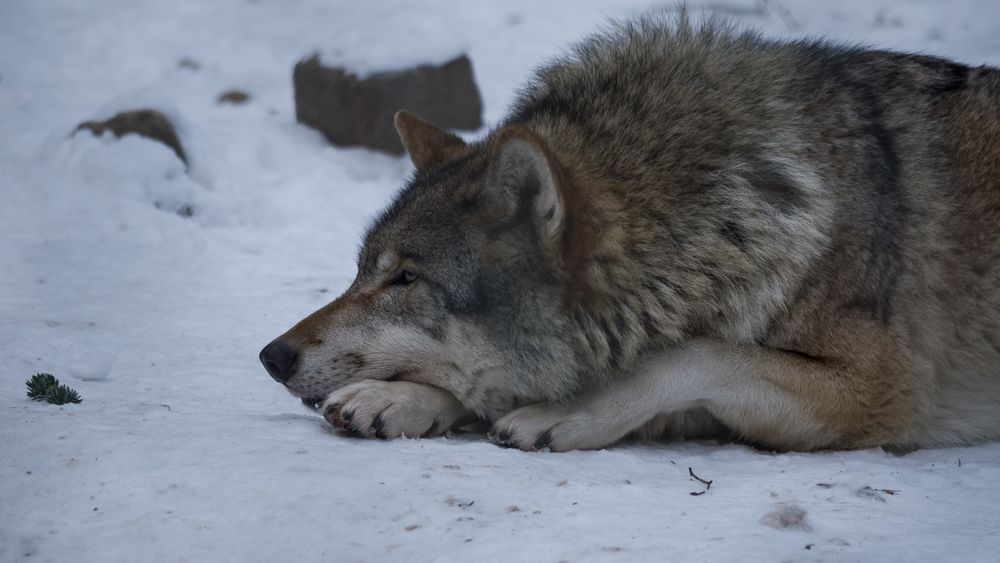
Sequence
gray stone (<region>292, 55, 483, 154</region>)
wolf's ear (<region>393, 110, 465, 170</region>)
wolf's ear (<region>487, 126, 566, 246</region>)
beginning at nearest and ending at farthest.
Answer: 1. wolf's ear (<region>487, 126, 566, 246</region>)
2. wolf's ear (<region>393, 110, 465, 170</region>)
3. gray stone (<region>292, 55, 483, 154</region>)

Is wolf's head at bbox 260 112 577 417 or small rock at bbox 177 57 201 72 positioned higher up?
small rock at bbox 177 57 201 72

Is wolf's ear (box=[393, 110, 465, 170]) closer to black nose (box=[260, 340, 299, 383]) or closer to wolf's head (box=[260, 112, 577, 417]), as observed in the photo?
wolf's head (box=[260, 112, 577, 417])

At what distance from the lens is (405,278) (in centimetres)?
288

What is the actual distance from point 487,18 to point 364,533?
24.1ft

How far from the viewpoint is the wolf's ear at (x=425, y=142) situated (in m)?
3.27

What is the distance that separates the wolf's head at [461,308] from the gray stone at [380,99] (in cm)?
412

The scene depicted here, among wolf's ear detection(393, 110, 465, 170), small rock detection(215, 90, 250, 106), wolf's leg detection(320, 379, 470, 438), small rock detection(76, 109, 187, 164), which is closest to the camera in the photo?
wolf's leg detection(320, 379, 470, 438)

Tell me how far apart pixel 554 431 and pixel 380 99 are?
463 cm

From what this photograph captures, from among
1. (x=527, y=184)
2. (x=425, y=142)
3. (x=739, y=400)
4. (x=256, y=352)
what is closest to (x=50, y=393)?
(x=256, y=352)

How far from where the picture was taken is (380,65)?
696 cm

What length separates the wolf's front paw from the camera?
2729 millimetres

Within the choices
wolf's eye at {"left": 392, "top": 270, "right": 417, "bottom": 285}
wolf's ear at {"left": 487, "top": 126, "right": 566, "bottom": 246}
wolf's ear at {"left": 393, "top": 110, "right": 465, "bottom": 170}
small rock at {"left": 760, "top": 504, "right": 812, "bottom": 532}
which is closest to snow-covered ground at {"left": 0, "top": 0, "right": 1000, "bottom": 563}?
small rock at {"left": 760, "top": 504, "right": 812, "bottom": 532}

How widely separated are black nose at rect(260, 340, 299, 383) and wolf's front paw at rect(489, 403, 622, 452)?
630mm

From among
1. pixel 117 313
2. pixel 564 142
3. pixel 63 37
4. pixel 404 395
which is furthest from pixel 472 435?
pixel 63 37
